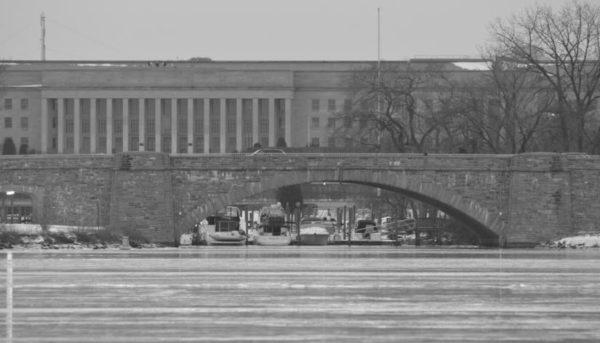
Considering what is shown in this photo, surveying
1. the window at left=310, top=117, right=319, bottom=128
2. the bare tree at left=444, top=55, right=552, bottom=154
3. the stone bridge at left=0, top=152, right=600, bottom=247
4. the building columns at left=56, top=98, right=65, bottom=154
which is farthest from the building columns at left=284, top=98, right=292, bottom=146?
the stone bridge at left=0, top=152, right=600, bottom=247

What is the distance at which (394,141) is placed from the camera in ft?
282

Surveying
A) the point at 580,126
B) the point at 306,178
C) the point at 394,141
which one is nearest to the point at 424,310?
the point at 306,178

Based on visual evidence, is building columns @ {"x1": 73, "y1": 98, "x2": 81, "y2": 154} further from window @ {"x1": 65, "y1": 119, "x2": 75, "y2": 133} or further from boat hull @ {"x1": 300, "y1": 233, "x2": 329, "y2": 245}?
boat hull @ {"x1": 300, "y1": 233, "x2": 329, "y2": 245}

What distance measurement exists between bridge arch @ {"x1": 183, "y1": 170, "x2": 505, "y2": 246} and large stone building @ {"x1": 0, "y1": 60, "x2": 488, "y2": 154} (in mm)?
78442

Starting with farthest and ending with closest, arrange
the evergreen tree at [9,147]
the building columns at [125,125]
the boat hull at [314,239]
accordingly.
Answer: the building columns at [125,125] < the evergreen tree at [9,147] < the boat hull at [314,239]

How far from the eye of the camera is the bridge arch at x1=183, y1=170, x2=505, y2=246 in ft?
208

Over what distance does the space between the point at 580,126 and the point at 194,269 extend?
140 feet

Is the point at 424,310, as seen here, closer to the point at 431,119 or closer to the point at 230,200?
the point at 230,200

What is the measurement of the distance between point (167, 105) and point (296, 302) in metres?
121

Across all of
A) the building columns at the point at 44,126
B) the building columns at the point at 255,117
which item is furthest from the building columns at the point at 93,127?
the building columns at the point at 255,117

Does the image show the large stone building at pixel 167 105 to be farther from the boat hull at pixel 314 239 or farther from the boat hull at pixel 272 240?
the boat hull at pixel 314 239

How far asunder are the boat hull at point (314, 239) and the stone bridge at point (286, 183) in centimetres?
1256

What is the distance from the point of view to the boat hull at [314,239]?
76175 mm

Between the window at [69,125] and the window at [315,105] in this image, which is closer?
the window at [315,105]
